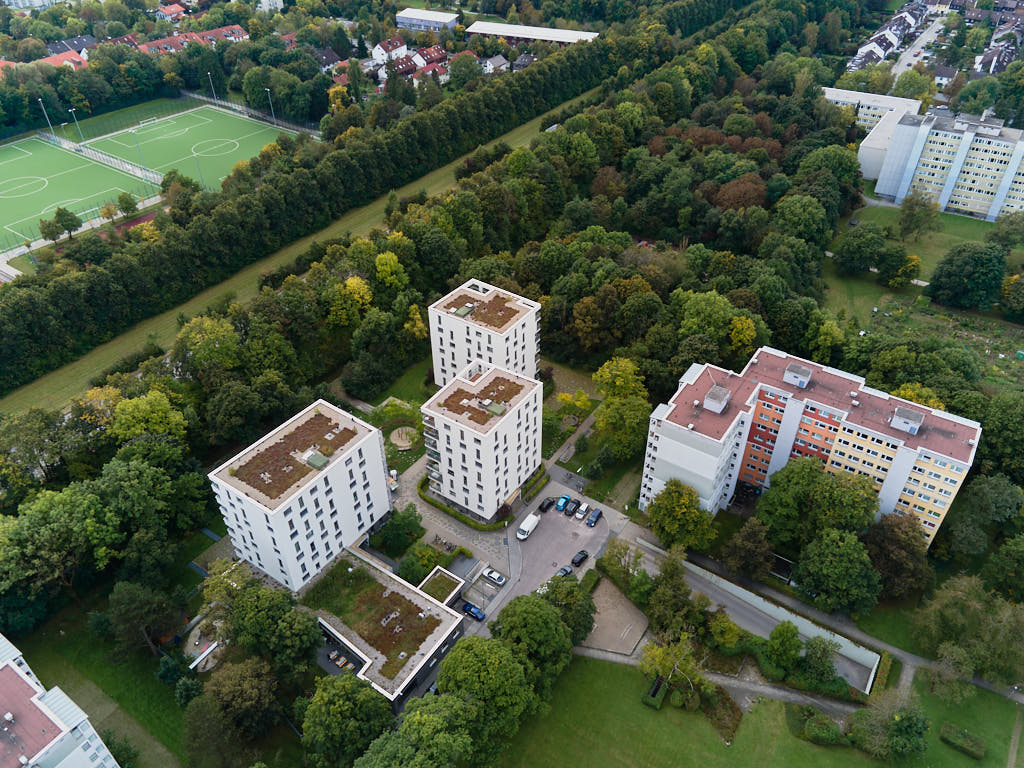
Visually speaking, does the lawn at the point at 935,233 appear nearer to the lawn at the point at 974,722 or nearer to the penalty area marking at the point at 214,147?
the lawn at the point at 974,722

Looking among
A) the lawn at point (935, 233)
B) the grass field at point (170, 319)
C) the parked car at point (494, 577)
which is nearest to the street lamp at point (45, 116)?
the grass field at point (170, 319)

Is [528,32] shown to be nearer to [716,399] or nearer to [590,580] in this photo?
[716,399]

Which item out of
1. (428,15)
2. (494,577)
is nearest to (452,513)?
(494,577)

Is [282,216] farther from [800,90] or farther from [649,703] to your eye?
[800,90]

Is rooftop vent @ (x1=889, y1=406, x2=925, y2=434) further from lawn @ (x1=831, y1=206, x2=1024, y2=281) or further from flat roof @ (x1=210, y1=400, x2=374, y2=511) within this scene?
lawn @ (x1=831, y1=206, x2=1024, y2=281)

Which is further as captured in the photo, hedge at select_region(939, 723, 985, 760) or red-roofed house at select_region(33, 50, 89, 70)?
red-roofed house at select_region(33, 50, 89, 70)

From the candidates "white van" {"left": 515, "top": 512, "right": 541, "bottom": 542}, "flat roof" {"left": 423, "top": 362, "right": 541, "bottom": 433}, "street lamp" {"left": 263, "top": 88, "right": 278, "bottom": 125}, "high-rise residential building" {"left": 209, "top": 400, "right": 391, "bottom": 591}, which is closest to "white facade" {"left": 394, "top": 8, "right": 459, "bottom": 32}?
"street lamp" {"left": 263, "top": 88, "right": 278, "bottom": 125}
